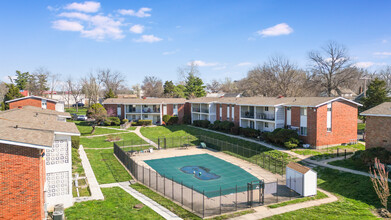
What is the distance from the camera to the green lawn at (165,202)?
52.0 feet

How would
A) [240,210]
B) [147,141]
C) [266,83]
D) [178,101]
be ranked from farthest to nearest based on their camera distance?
[266,83] < [178,101] < [147,141] < [240,210]

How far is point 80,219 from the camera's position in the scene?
1377 centimetres

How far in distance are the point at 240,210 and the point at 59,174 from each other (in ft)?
36.7

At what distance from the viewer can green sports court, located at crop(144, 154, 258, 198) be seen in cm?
2180

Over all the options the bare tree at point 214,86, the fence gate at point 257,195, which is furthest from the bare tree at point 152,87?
the fence gate at point 257,195

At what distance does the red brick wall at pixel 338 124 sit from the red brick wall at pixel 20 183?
2809 cm

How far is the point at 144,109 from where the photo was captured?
56.8m

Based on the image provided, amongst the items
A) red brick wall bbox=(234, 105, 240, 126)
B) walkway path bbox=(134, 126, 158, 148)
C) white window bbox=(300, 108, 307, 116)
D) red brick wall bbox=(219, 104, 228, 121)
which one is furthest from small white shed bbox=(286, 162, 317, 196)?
red brick wall bbox=(219, 104, 228, 121)

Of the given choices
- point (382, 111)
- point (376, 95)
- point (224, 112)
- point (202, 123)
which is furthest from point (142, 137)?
point (376, 95)

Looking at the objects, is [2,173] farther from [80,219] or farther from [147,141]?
[147,141]

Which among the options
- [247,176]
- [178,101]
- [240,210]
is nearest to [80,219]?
[240,210]

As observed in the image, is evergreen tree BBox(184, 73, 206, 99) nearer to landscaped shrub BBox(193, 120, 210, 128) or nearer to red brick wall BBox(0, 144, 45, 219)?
landscaped shrub BBox(193, 120, 210, 128)

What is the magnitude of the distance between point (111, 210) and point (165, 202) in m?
3.67

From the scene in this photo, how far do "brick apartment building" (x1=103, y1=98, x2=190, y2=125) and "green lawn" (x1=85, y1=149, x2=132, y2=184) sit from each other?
21744mm
